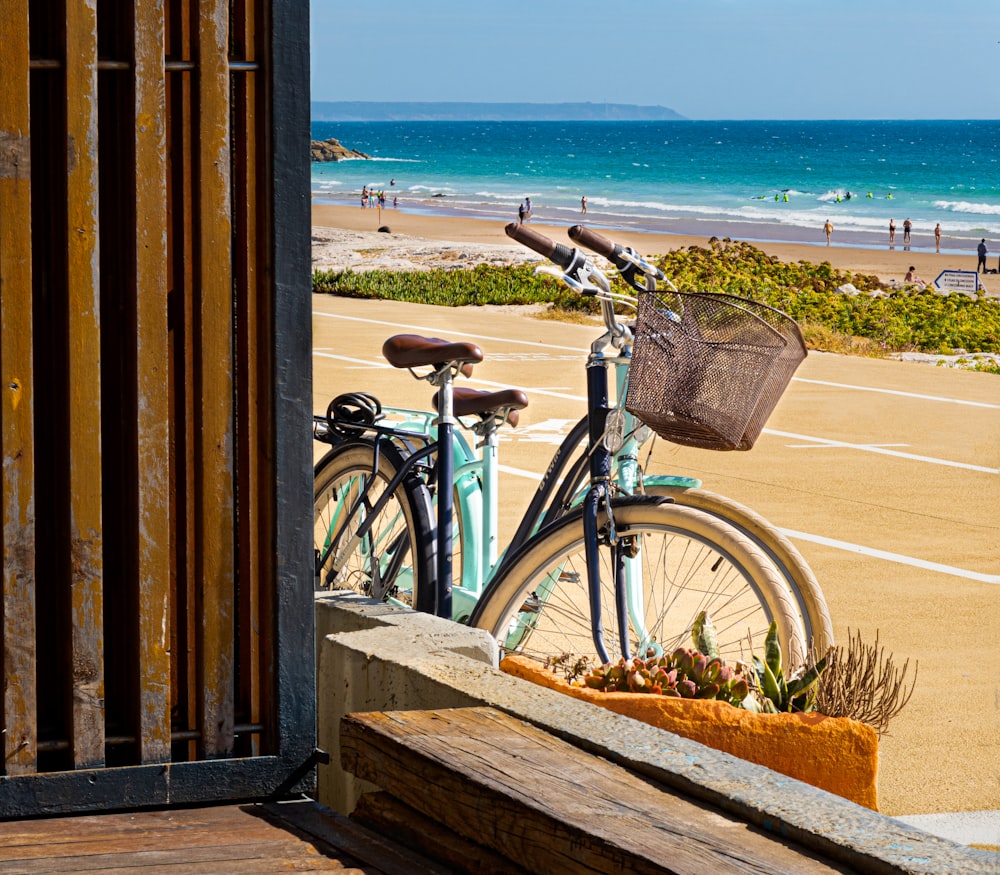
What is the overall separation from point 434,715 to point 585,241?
1.65 meters

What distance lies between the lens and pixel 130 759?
329 centimetres

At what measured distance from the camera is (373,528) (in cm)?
502

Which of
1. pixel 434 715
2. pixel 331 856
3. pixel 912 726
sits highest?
pixel 434 715

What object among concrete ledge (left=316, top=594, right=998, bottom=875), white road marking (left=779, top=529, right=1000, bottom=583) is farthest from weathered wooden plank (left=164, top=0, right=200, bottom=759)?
white road marking (left=779, top=529, right=1000, bottom=583)

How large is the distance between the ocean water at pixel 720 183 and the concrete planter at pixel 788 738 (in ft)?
172

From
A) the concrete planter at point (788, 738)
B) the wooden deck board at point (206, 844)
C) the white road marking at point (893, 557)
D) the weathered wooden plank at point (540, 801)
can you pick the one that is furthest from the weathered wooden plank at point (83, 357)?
the white road marking at point (893, 557)

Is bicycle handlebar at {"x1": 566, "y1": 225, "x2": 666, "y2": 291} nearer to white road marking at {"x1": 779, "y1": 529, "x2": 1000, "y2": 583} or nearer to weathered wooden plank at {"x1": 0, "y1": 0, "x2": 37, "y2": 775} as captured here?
weathered wooden plank at {"x1": 0, "y1": 0, "x2": 37, "y2": 775}

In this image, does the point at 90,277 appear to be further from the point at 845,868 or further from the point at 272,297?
the point at 845,868

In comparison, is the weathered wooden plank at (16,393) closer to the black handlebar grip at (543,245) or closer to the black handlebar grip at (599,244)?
the black handlebar grip at (543,245)

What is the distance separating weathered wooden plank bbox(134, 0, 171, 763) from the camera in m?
3.17

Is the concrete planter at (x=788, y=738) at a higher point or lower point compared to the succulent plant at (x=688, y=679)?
lower

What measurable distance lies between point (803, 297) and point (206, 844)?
19186mm

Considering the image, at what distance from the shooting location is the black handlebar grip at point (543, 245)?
14.2 ft

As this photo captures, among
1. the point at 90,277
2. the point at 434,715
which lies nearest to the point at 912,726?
the point at 434,715
